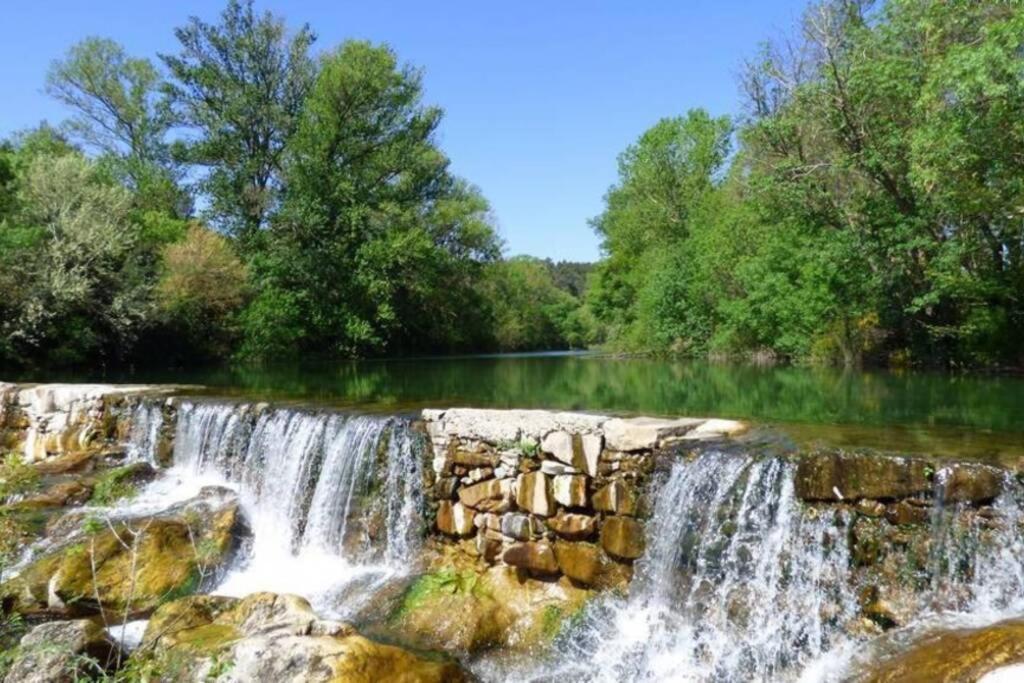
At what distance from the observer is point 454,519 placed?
7.79 metres

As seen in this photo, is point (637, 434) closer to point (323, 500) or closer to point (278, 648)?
point (278, 648)

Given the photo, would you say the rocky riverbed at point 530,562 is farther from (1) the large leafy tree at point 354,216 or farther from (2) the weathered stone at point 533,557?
(1) the large leafy tree at point 354,216

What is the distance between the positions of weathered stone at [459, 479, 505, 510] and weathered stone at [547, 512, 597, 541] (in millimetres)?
719

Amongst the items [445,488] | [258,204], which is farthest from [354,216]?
[445,488]

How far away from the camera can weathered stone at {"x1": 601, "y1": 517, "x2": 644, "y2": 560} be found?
21.5 feet

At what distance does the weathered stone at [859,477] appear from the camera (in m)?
5.78

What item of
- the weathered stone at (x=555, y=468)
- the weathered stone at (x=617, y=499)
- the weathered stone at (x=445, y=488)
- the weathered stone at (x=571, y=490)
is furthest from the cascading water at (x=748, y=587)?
the weathered stone at (x=445, y=488)

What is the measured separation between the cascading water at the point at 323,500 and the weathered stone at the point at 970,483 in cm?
500

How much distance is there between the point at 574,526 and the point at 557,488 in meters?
0.39

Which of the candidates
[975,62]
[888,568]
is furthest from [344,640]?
[975,62]

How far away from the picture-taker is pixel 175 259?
2530 cm

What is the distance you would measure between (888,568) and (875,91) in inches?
544

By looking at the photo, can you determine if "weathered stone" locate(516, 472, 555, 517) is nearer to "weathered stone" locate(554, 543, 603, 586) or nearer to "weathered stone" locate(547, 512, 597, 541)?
"weathered stone" locate(547, 512, 597, 541)

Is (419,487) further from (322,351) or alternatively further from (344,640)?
(322,351)
